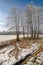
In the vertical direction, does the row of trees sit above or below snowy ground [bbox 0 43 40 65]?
above

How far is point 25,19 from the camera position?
13.5m

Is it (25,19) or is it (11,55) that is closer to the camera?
(11,55)

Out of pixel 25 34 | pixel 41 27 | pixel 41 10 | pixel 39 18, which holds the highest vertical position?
pixel 41 10

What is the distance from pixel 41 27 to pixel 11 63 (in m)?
10.1

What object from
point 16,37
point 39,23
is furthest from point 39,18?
point 16,37

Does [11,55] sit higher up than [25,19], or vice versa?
[25,19]

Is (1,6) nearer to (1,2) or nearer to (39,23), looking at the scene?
(1,2)

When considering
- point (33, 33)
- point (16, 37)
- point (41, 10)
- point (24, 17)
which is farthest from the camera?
point (33, 33)

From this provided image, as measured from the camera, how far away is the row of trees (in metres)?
11.2

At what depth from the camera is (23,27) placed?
545 inches

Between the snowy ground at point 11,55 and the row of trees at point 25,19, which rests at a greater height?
the row of trees at point 25,19

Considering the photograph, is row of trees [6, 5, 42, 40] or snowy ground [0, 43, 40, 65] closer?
snowy ground [0, 43, 40, 65]

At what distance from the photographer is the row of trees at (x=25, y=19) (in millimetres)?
11165

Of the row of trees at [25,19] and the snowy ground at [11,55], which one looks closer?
the snowy ground at [11,55]
